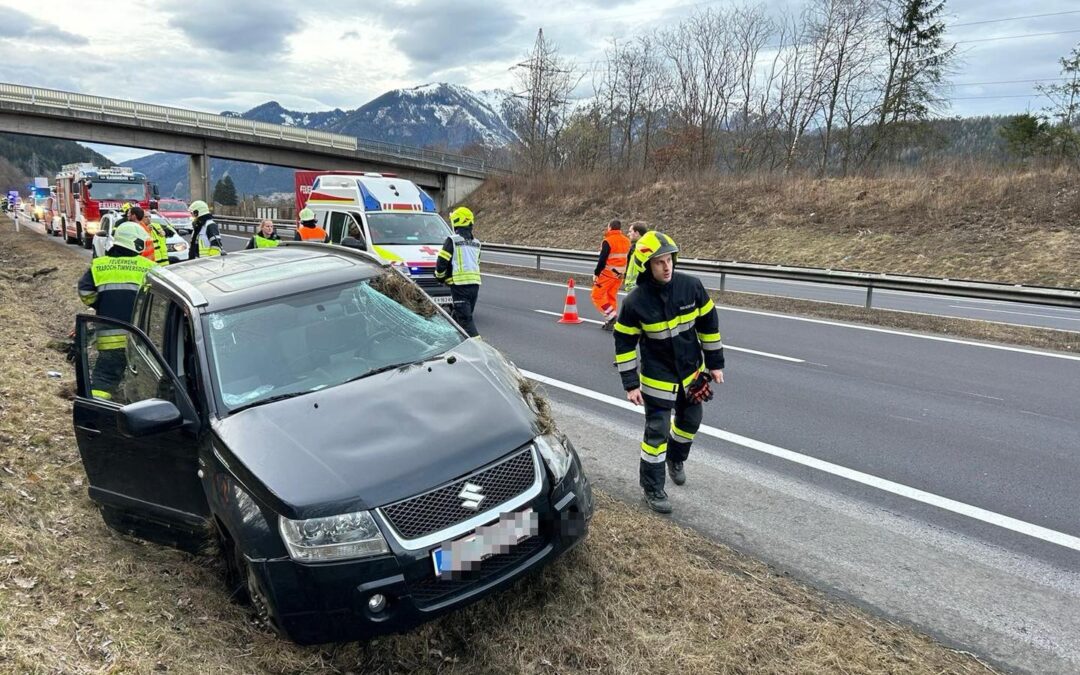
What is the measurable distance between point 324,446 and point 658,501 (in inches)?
97.3

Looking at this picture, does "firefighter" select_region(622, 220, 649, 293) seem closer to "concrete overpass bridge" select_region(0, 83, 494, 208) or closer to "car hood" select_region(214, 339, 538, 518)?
"car hood" select_region(214, 339, 538, 518)

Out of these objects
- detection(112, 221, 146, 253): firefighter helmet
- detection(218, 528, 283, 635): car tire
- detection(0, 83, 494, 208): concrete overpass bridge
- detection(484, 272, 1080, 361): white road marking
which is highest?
detection(0, 83, 494, 208): concrete overpass bridge

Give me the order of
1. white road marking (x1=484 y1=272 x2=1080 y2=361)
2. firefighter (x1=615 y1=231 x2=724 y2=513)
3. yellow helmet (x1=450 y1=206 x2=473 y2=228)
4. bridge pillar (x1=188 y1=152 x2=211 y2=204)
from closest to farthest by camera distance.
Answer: firefighter (x1=615 y1=231 x2=724 y2=513) → yellow helmet (x1=450 y1=206 x2=473 y2=228) → white road marking (x1=484 y1=272 x2=1080 y2=361) → bridge pillar (x1=188 y1=152 x2=211 y2=204)

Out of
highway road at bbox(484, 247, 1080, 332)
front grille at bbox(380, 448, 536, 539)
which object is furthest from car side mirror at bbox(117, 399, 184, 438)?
highway road at bbox(484, 247, 1080, 332)

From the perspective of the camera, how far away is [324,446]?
285cm

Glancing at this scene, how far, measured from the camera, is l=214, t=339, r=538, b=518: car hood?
2666mm

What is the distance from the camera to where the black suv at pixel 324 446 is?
2.61 meters

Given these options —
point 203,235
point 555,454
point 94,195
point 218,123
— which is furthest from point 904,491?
point 218,123

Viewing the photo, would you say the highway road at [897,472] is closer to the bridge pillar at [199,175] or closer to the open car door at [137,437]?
the open car door at [137,437]

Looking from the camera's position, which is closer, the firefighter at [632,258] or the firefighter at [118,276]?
the firefighter at [118,276]

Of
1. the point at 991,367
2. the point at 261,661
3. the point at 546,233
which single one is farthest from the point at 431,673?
the point at 546,233

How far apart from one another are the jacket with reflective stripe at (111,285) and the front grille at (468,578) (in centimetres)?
580

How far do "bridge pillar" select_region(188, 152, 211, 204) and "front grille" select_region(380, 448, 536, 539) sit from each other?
4762 cm

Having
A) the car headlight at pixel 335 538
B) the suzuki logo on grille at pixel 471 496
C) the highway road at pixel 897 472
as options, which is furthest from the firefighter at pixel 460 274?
the car headlight at pixel 335 538
